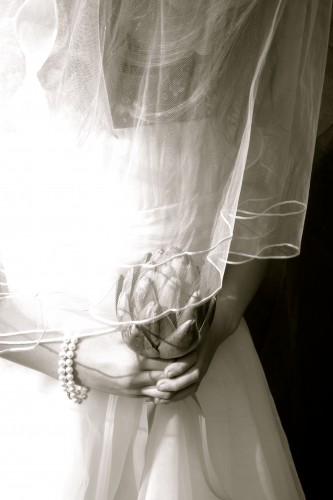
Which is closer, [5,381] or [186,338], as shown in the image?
[186,338]

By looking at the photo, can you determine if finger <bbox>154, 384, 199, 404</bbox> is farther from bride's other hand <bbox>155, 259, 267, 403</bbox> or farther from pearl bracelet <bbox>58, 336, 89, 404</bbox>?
pearl bracelet <bbox>58, 336, 89, 404</bbox>

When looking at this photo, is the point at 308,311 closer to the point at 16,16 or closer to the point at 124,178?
the point at 124,178

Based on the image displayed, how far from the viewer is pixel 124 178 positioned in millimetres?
658

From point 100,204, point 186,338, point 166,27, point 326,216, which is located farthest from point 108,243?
point 326,216

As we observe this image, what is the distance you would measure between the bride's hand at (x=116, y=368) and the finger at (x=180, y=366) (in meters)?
A: 0.01

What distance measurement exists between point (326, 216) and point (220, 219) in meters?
0.66

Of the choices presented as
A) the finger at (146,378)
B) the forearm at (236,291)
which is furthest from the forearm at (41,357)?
the forearm at (236,291)

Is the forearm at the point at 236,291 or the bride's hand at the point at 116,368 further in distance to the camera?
the forearm at the point at 236,291

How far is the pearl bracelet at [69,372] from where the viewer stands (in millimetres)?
733

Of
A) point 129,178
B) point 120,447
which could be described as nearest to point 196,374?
point 120,447

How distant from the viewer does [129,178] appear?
0.66 meters

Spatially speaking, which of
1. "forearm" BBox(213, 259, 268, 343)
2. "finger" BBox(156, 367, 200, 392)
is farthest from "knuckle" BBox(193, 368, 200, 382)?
"forearm" BBox(213, 259, 268, 343)

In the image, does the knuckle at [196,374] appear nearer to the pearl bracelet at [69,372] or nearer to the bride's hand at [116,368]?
the bride's hand at [116,368]
